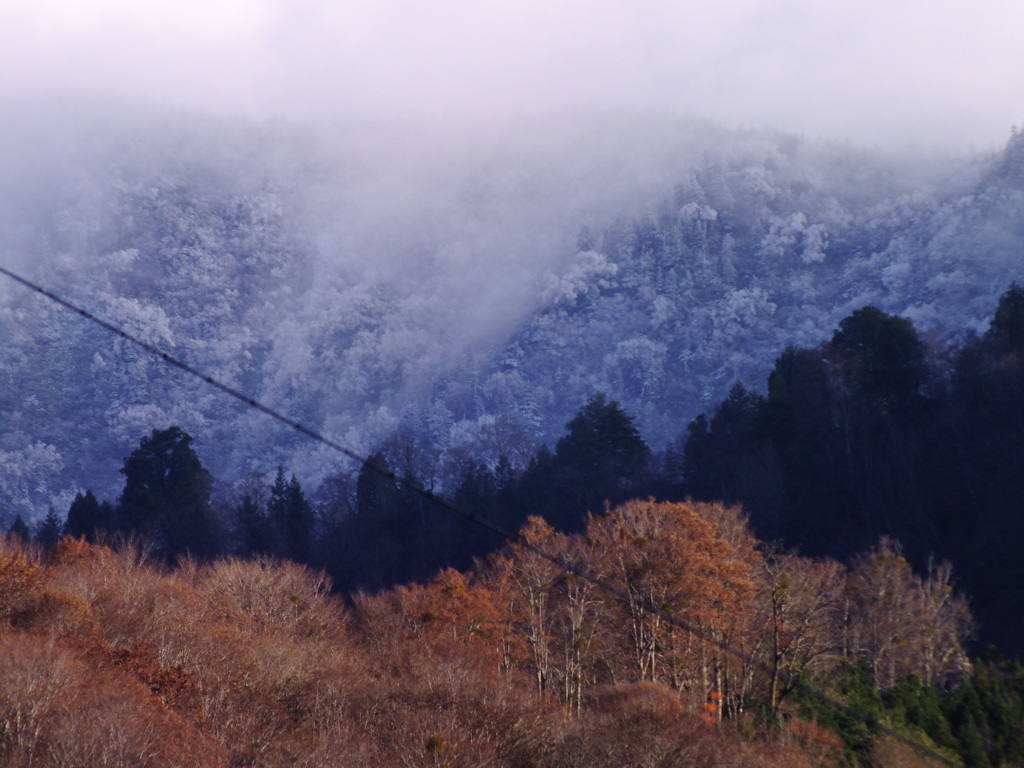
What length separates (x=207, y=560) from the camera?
5062 cm

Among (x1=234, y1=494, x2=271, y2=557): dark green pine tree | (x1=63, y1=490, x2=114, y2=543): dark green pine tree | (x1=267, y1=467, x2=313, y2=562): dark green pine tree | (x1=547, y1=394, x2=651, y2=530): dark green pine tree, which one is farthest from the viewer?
(x1=267, y1=467, x2=313, y2=562): dark green pine tree

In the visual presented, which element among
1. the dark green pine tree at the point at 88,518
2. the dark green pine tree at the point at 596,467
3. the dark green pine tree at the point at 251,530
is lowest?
the dark green pine tree at the point at 251,530

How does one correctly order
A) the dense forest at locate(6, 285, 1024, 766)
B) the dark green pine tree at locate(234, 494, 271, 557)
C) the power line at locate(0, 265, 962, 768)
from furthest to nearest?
the dark green pine tree at locate(234, 494, 271, 557) → the dense forest at locate(6, 285, 1024, 766) → the power line at locate(0, 265, 962, 768)

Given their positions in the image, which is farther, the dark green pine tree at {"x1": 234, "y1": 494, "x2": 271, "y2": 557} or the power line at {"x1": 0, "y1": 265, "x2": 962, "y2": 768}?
the dark green pine tree at {"x1": 234, "y1": 494, "x2": 271, "y2": 557}

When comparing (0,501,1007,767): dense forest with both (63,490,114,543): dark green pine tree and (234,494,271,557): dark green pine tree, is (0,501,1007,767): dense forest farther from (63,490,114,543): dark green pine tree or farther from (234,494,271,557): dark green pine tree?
(234,494,271,557): dark green pine tree

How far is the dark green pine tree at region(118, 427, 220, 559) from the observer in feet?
177

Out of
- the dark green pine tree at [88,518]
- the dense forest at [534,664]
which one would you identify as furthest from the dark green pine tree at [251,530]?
the dense forest at [534,664]

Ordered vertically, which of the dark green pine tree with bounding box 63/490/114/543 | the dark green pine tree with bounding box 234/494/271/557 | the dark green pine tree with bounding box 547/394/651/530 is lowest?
the dark green pine tree with bounding box 234/494/271/557

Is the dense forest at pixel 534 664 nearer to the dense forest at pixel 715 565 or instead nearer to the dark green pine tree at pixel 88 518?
the dense forest at pixel 715 565

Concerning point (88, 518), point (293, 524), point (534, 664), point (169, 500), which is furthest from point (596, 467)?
point (88, 518)

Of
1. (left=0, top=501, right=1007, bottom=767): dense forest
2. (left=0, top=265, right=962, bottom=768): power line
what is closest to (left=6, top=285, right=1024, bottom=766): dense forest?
(left=0, top=501, right=1007, bottom=767): dense forest

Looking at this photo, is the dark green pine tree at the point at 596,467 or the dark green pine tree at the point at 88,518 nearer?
the dark green pine tree at the point at 596,467

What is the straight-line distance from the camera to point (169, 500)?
2157 inches

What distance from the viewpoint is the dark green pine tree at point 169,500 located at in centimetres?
5381
